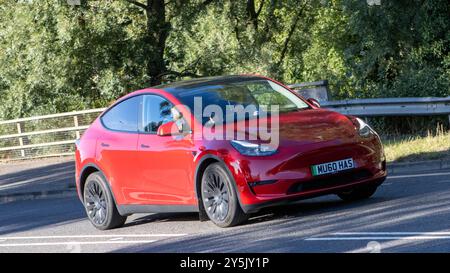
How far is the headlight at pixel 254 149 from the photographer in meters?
10.1

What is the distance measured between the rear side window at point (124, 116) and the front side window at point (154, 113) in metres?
0.17

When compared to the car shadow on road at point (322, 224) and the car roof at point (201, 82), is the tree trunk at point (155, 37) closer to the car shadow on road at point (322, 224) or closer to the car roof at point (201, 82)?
the car roof at point (201, 82)

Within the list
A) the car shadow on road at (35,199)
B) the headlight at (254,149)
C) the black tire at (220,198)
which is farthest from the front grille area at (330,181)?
the car shadow on road at (35,199)

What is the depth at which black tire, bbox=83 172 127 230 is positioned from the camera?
12180 mm

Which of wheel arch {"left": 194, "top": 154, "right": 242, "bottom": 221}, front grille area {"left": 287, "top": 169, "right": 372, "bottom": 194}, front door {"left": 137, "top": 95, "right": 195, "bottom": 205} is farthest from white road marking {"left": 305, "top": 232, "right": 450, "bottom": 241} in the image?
front door {"left": 137, "top": 95, "right": 195, "bottom": 205}

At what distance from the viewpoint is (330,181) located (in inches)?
406

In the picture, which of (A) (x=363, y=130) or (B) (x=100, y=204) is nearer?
(A) (x=363, y=130)

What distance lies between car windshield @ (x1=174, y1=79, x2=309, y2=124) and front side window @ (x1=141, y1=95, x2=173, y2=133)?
7.6 inches

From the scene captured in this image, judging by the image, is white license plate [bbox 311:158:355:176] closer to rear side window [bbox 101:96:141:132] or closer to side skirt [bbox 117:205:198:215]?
side skirt [bbox 117:205:198:215]

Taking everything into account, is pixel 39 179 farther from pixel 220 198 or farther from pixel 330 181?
pixel 330 181

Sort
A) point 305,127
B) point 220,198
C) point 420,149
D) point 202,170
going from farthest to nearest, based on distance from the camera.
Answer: point 420,149
point 202,170
point 305,127
point 220,198

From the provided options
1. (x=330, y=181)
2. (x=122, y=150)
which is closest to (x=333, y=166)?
(x=330, y=181)

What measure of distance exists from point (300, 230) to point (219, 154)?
3.99 feet
